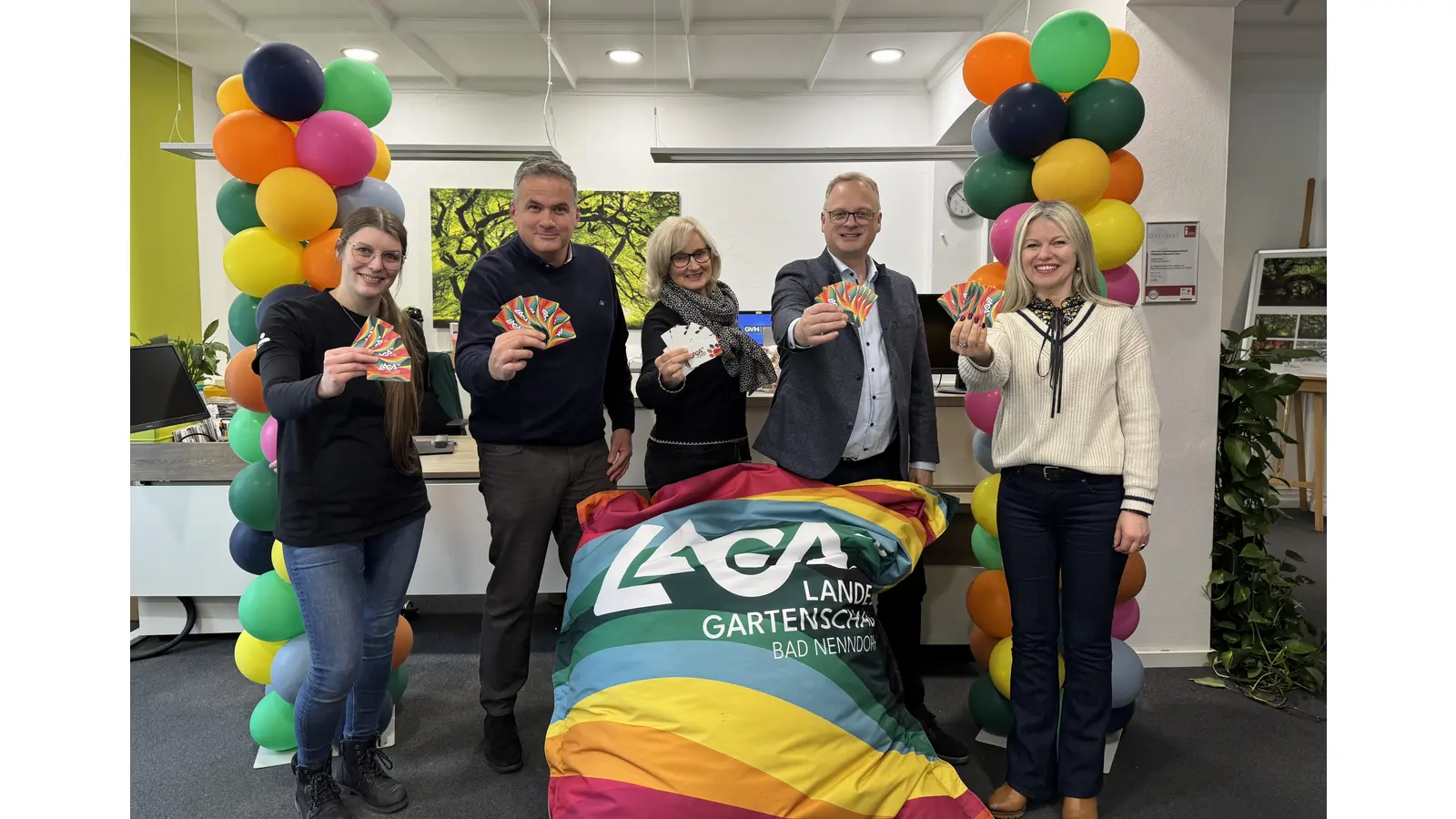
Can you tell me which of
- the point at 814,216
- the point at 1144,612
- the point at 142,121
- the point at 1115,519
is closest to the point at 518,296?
the point at 1115,519

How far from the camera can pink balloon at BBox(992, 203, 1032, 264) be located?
2.47 metres

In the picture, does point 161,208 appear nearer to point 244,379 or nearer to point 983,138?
point 244,379

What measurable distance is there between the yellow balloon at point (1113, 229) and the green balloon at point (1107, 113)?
18cm

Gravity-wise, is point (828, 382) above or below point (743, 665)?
above

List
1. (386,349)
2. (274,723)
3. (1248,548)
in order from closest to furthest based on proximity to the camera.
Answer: (386,349)
(274,723)
(1248,548)

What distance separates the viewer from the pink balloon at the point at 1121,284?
2604mm

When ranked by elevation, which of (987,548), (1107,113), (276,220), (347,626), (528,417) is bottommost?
(347,626)

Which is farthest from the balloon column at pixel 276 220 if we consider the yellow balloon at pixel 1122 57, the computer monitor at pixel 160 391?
the yellow balloon at pixel 1122 57

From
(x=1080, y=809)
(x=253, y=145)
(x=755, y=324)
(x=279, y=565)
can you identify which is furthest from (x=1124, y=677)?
(x=755, y=324)

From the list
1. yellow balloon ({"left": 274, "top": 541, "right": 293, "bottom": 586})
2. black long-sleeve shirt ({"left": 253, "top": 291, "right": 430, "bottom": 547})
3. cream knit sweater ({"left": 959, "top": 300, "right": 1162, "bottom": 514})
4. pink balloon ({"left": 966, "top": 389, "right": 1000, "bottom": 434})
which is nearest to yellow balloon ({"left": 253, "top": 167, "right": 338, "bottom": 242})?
black long-sleeve shirt ({"left": 253, "top": 291, "right": 430, "bottom": 547})

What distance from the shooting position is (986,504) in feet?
8.19

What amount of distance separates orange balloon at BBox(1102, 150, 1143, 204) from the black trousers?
1035 mm

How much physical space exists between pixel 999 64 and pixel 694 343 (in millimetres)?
1289

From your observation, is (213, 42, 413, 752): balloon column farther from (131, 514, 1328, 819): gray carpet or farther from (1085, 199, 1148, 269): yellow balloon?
(1085, 199, 1148, 269): yellow balloon
